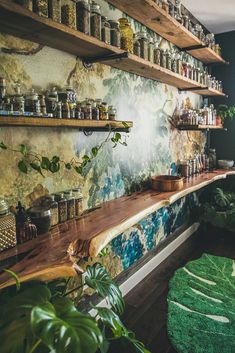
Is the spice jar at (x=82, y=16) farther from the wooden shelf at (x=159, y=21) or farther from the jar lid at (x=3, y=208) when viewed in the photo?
the jar lid at (x=3, y=208)

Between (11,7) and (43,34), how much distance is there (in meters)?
0.31

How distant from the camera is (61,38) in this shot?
1.48 meters

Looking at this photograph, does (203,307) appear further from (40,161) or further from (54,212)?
(40,161)

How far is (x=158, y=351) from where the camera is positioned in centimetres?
177

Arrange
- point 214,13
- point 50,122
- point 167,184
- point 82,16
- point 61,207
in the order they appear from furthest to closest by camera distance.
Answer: point 214,13, point 167,184, point 61,207, point 82,16, point 50,122

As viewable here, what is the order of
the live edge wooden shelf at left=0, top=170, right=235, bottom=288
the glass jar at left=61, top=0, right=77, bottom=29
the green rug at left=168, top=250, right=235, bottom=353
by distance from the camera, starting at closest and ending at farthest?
the live edge wooden shelf at left=0, top=170, right=235, bottom=288, the glass jar at left=61, top=0, right=77, bottom=29, the green rug at left=168, top=250, right=235, bottom=353

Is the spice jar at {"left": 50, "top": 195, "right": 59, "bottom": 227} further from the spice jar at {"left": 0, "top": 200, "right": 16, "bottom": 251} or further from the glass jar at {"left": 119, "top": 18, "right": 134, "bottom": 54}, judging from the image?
the glass jar at {"left": 119, "top": 18, "right": 134, "bottom": 54}

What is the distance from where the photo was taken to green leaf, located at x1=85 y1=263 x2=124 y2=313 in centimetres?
128

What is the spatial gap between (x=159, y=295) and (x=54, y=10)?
2.21 metres

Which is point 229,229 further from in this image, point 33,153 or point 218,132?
point 33,153

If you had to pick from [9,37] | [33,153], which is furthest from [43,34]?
[33,153]

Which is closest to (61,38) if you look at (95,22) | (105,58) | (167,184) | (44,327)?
(95,22)

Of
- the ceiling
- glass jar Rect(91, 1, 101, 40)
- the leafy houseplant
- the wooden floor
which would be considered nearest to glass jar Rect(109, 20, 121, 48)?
glass jar Rect(91, 1, 101, 40)

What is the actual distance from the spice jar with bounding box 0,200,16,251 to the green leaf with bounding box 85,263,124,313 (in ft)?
1.32
